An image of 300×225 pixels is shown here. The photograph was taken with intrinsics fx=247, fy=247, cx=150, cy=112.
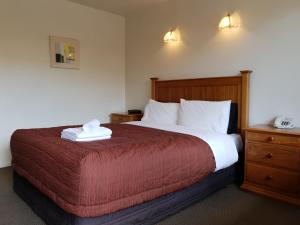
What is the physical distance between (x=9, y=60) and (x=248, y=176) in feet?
11.7

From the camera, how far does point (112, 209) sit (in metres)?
1.73

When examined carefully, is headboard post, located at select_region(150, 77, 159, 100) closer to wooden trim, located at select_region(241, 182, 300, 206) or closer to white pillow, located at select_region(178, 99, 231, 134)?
white pillow, located at select_region(178, 99, 231, 134)

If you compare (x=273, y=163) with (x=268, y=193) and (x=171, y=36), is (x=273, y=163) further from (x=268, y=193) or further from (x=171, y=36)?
(x=171, y=36)

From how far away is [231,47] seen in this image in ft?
10.8

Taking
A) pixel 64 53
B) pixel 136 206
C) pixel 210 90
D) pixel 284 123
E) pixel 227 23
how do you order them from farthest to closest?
1. pixel 64 53
2. pixel 210 90
3. pixel 227 23
4. pixel 284 123
5. pixel 136 206

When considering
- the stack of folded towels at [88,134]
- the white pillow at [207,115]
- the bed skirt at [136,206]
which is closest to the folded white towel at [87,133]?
the stack of folded towels at [88,134]

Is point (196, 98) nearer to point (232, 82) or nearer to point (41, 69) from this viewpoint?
point (232, 82)

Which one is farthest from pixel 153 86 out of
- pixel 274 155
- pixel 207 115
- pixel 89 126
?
pixel 274 155

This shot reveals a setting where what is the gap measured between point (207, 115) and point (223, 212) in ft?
3.96

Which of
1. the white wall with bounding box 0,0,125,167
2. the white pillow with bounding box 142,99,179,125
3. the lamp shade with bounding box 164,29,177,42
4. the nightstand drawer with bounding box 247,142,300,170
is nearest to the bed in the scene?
the nightstand drawer with bounding box 247,142,300,170

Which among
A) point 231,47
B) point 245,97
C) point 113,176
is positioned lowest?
point 113,176

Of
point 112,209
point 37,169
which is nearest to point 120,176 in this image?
point 112,209

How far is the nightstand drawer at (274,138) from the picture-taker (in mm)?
2445

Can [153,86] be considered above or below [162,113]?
above
